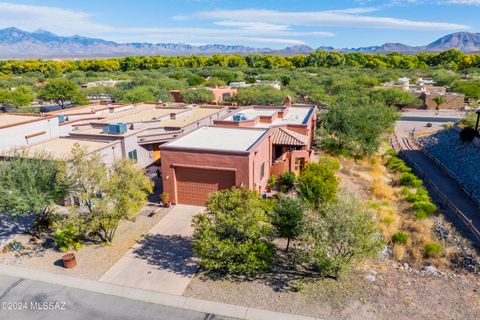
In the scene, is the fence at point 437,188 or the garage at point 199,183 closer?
the fence at point 437,188

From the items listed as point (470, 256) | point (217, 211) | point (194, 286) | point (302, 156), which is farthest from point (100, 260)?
point (470, 256)

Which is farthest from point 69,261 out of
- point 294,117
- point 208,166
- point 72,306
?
point 294,117

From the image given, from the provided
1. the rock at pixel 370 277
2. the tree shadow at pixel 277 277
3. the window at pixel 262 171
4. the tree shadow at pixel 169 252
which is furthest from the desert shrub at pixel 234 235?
the window at pixel 262 171

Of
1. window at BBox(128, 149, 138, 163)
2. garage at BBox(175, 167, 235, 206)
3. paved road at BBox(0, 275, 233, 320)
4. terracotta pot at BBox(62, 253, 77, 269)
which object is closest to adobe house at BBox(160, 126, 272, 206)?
garage at BBox(175, 167, 235, 206)

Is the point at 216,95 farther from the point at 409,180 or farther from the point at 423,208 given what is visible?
the point at 423,208

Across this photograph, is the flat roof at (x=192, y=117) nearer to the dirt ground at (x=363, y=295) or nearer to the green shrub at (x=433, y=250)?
the dirt ground at (x=363, y=295)

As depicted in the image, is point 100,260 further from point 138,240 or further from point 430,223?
point 430,223
